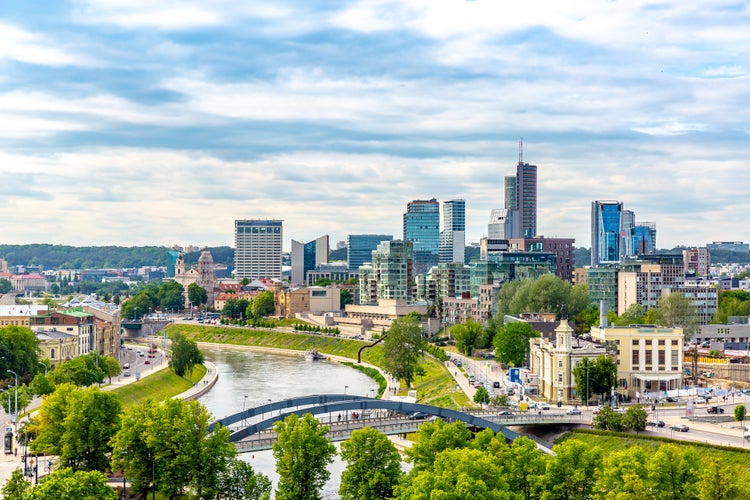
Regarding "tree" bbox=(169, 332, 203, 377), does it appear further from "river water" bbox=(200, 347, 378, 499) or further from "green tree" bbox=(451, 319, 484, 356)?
"green tree" bbox=(451, 319, 484, 356)

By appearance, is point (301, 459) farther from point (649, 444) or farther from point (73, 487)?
point (649, 444)

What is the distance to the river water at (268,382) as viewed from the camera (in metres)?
97.1

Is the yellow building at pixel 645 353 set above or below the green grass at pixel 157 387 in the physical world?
above

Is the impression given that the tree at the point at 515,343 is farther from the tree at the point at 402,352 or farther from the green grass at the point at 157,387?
the green grass at the point at 157,387

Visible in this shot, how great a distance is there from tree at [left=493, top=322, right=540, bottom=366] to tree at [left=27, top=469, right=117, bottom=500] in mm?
60874

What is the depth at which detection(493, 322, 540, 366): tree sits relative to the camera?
106250 mm

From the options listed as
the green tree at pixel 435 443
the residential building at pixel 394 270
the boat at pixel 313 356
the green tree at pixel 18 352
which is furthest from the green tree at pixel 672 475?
the residential building at pixel 394 270

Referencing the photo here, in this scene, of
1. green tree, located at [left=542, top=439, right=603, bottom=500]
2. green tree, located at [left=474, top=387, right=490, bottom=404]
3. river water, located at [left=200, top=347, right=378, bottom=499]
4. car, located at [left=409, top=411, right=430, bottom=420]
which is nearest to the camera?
green tree, located at [left=542, top=439, right=603, bottom=500]

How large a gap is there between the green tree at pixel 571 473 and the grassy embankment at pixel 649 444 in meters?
5.34

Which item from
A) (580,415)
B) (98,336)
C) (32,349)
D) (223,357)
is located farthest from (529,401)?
(223,357)

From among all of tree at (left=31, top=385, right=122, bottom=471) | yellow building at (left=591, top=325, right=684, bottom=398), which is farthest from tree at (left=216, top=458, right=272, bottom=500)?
yellow building at (left=591, top=325, right=684, bottom=398)

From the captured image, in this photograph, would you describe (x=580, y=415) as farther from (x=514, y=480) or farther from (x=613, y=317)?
(x=613, y=317)

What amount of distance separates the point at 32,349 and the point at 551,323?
5273cm

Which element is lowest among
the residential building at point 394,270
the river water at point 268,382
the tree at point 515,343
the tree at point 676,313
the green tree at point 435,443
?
the river water at point 268,382
